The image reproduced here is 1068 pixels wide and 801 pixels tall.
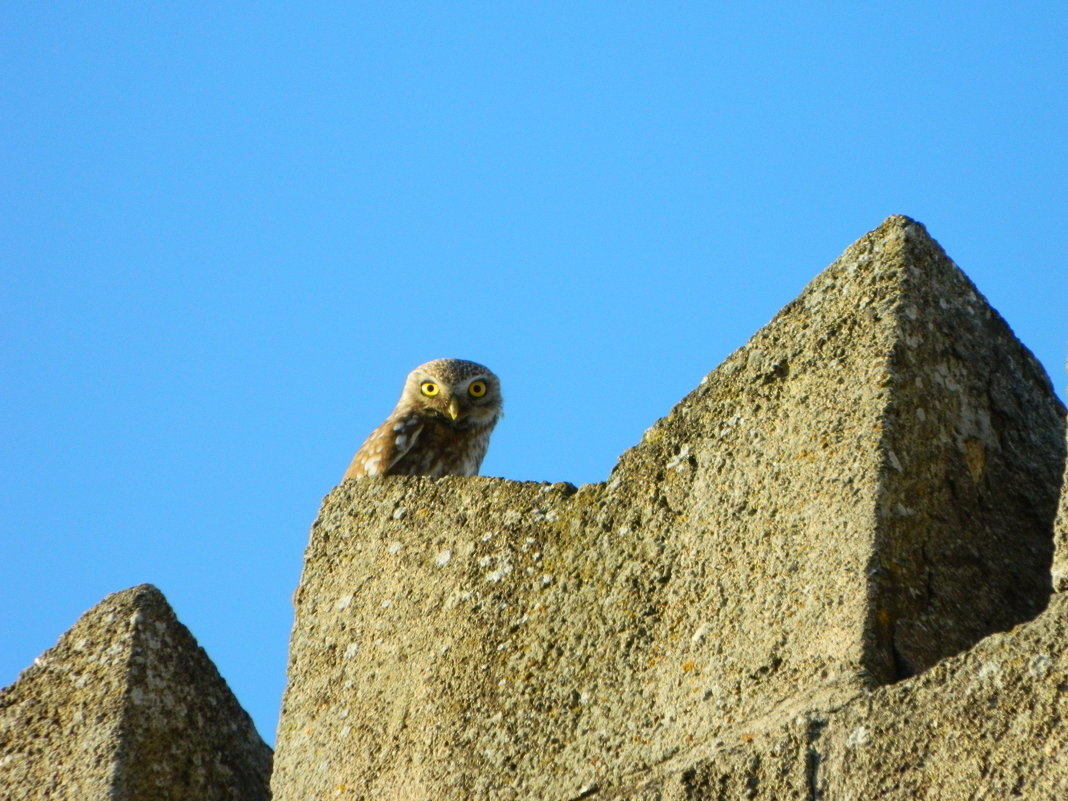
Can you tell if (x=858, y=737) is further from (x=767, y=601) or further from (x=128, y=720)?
(x=128, y=720)

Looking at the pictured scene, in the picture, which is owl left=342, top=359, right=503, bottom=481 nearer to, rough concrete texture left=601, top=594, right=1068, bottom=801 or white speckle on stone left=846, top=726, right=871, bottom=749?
rough concrete texture left=601, top=594, right=1068, bottom=801

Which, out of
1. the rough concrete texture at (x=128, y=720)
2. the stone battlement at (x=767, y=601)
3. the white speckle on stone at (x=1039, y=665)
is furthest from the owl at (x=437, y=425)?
the white speckle on stone at (x=1039, y=665)

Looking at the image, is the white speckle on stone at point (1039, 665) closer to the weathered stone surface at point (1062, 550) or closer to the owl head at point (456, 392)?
the weathered stone surface at point (1062, 550)

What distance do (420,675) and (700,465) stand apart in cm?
89

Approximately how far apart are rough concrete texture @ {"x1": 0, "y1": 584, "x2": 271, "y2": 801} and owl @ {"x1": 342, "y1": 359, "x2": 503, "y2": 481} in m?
3.04

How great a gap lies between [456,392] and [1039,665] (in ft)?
22.7

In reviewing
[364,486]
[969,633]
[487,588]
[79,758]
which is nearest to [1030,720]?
[969,633]

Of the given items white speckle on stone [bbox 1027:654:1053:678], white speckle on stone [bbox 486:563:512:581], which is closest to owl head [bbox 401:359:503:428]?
white speckle on stone [bbox 486:563:512:581]

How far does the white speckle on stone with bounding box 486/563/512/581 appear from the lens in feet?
12.9

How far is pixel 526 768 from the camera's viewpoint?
3.49m

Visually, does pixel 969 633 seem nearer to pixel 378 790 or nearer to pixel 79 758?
pixel 378 790

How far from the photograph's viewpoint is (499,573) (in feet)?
13.0

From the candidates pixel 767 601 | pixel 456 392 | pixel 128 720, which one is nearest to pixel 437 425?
pixel 456 392

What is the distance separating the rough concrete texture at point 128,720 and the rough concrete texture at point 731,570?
456 mm
